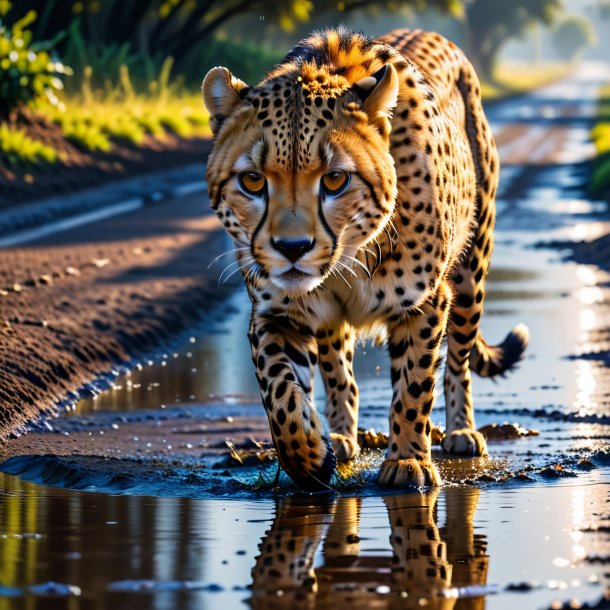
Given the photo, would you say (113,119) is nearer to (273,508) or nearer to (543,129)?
(543,129)

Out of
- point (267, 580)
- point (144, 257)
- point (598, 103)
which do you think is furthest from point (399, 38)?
point (598, 103)

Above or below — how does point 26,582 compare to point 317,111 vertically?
below

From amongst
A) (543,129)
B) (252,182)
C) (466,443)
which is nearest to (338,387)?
(466,443)

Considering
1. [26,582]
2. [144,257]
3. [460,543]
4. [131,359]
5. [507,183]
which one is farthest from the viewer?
[507,183]

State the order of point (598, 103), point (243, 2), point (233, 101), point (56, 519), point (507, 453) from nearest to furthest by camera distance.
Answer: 1. point (56, 519)
2. point (233, 101)
3. point (507, 453)
4. point (243, 2)
5. point (598, 103)

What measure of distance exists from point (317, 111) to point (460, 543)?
5.34 ft

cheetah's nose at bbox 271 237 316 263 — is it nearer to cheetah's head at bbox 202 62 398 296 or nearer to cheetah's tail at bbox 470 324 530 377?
cheetah's head at bbox 202 62 398 296

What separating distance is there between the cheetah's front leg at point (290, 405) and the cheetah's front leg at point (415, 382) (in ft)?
1.23

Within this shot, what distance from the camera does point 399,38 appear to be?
8.06 meters

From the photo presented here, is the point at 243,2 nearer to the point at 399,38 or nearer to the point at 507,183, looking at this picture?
the point at 507,183

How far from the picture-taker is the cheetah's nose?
5699 millimetres

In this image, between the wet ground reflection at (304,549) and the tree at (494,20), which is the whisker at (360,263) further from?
the tree at (494,20)

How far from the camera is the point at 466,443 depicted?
24.8 ft

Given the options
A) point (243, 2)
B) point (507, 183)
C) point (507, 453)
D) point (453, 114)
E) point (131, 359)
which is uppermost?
point (243, 2)
